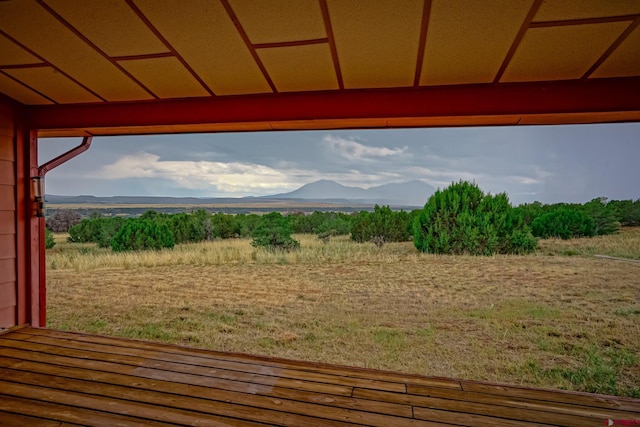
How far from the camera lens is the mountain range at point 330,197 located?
255 inches

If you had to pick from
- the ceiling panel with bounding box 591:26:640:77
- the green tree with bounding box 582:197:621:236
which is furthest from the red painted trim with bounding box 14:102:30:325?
the green tree with bounding box 582:197:621:236

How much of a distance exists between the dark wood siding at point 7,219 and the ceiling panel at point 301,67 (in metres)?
1.95

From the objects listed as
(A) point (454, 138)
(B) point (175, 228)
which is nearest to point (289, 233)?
(B) point (175, 228)

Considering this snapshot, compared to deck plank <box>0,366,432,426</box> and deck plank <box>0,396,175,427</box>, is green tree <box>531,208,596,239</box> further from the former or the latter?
deck plank <box>0,396,175,427</box>

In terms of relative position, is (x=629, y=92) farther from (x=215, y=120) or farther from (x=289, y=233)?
(x=289, y=233)

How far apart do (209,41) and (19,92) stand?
155 centimetres

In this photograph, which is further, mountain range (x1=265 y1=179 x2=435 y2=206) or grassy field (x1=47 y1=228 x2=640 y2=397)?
mountain range (x1=265 y1=179 x2=435 y2=206)

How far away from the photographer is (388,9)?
1.16 meters

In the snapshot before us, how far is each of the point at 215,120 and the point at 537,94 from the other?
1.78m

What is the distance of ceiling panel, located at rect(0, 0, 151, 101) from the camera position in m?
1.22

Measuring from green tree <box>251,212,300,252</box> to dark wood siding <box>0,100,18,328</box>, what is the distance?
13.7 feet

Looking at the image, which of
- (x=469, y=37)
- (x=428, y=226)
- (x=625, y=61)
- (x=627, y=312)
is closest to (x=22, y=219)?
(x=469, y=37)

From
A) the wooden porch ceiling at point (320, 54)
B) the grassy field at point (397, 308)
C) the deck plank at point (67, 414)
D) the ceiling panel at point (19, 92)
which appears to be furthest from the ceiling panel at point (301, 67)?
the grassy field at point (397, 308)

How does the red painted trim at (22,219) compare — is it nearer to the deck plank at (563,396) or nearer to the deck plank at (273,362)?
the deck plank at (273,362)
